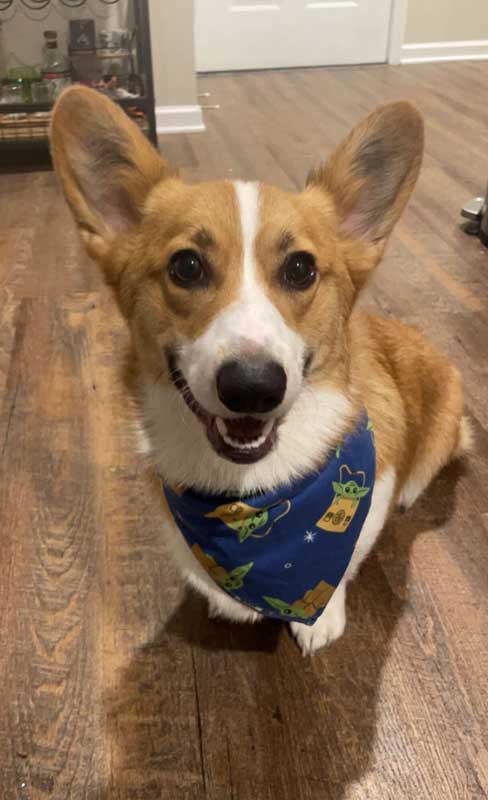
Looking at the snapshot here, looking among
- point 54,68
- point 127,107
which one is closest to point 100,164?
point 127,107

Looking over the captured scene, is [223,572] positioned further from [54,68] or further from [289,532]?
[54,68]

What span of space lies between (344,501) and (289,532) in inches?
4.1

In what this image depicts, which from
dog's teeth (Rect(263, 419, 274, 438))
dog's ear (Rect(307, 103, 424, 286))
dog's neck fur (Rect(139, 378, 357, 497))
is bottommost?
dog's neck fur (Rect(139, 378, 357, 497))

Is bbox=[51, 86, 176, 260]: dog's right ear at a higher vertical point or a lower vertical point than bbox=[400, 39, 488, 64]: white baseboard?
higher

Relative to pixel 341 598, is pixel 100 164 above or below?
above

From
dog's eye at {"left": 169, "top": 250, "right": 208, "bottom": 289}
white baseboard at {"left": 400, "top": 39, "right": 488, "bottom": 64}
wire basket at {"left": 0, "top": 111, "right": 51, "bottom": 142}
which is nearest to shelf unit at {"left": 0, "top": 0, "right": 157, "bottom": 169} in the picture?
wire basket at {"left": 0, "top": 111, "right": 51, "bottom": 142}

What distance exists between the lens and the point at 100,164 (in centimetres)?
108

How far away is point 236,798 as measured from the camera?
1039mm

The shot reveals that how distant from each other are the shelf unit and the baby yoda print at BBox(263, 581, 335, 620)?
9.46ft

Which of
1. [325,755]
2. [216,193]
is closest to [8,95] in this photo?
[216,193]

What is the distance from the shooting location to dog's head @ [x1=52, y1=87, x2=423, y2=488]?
873mm

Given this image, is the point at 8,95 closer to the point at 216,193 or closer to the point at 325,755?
the point at 216,193

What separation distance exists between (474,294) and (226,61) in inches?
151

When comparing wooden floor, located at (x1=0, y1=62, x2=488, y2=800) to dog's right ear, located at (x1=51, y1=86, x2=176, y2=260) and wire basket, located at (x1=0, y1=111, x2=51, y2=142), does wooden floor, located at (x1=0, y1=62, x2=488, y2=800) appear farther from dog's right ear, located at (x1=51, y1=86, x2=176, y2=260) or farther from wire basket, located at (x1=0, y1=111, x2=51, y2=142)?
wire basket, located at (x1=0, y1=111, x2=51, y2=142)
